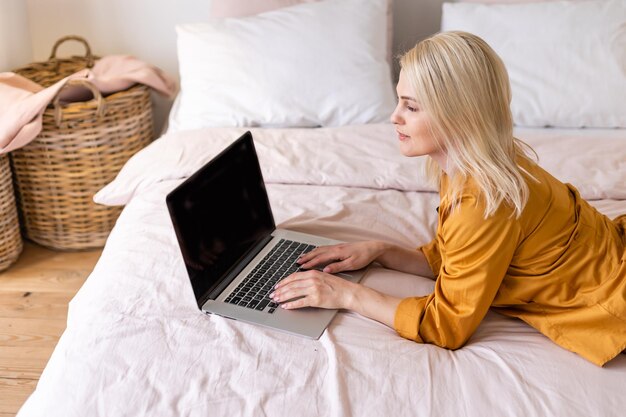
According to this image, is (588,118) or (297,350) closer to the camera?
(297,350)

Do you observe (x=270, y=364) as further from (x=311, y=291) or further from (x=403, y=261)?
(x=403, y=261)

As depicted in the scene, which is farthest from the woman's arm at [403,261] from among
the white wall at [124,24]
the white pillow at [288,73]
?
the white wall at [124,24]

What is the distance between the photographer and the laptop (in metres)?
1.32

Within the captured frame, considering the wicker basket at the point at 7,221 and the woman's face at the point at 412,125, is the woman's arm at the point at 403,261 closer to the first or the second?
Result: the woman's face at the point at 412,125

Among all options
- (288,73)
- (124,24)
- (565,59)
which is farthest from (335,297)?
(124,24)

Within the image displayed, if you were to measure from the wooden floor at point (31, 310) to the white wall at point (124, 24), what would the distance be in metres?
0.78

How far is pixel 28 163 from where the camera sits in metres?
2.39

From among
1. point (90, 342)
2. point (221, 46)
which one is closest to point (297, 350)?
point (90, 342)

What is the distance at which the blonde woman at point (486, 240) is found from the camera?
1.23 meters

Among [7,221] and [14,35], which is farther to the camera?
[14,35]

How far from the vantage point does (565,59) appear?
2.28 m

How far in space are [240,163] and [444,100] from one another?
518 millimetres

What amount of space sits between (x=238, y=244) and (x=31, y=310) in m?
0.99

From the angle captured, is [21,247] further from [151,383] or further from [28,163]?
[151,383]
